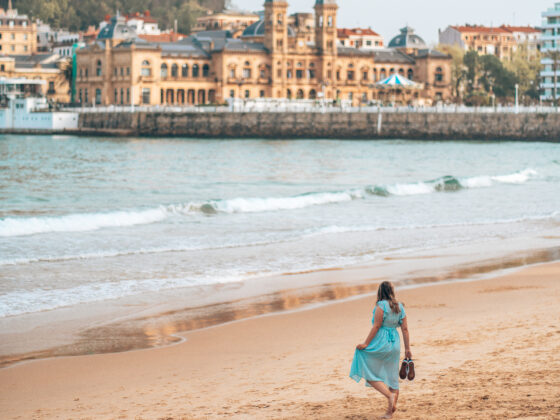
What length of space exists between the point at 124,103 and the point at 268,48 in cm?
1737

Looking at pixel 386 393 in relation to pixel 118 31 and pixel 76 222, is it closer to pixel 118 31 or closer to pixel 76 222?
pixel 76 222

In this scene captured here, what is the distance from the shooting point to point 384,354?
783cm

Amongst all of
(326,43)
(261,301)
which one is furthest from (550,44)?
(261,301)

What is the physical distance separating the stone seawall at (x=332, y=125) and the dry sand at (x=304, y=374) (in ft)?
246

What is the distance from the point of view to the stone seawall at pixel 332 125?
279 ft

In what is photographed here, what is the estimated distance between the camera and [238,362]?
9719 mm

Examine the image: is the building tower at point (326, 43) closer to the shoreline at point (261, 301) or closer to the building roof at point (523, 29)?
the building roof at point (523, 29)

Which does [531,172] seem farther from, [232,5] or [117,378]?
[232,5]

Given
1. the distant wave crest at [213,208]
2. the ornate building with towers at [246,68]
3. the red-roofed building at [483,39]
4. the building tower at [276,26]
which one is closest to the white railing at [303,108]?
the ornate building with towers at [246,68]

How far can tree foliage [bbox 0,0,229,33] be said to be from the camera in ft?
567

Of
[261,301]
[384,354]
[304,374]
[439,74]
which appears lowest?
[261,301]

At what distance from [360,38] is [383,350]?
147097 mm

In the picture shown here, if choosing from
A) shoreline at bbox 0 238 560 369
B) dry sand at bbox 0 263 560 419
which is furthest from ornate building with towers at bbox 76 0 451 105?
dry sand at bbox 0 263 560 419

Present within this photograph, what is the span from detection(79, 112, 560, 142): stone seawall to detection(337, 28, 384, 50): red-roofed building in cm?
5690
